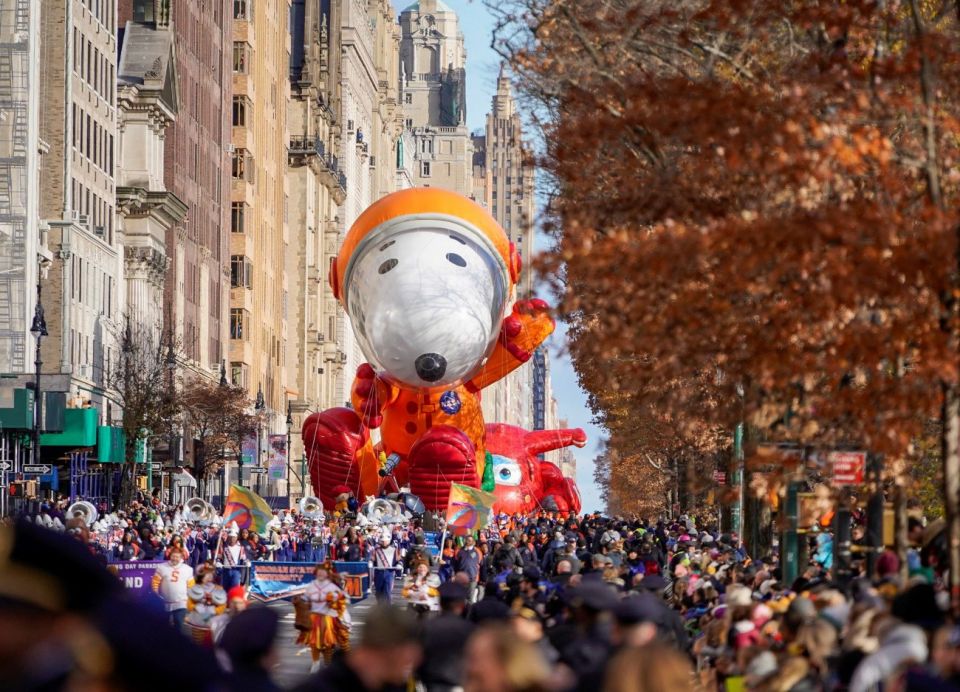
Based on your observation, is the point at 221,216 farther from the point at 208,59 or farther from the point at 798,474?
the point at 798,474

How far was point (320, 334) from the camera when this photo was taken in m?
127

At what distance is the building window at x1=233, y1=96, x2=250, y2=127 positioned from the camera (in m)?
104

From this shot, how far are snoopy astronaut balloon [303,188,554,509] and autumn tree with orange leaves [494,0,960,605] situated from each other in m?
15.9

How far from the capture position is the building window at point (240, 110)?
4099 inches

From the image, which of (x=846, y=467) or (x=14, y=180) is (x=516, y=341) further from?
(x=14, y=180)

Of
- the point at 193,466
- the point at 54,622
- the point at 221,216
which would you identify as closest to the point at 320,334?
the point at 221,216

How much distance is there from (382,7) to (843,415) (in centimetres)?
15646

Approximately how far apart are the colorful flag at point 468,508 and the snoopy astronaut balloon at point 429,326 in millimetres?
1995

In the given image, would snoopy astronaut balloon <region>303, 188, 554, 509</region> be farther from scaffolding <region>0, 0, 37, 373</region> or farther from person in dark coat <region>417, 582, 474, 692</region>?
scaffolding <region>0, 0, 37, 373</region>

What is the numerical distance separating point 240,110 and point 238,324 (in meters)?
10.5

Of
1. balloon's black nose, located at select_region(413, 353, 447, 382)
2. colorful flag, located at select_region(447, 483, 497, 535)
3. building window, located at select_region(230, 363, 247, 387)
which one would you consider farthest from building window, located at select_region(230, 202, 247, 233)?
balloon's black nose, located at select_region(413, 353, 447, 382)

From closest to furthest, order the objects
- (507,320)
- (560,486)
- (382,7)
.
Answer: (507,320)
(560,486)
(382,7)

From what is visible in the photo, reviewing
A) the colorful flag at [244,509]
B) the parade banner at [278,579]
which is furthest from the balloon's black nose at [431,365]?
the parade banner at [278,579]

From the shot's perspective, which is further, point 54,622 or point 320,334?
point 320,334
